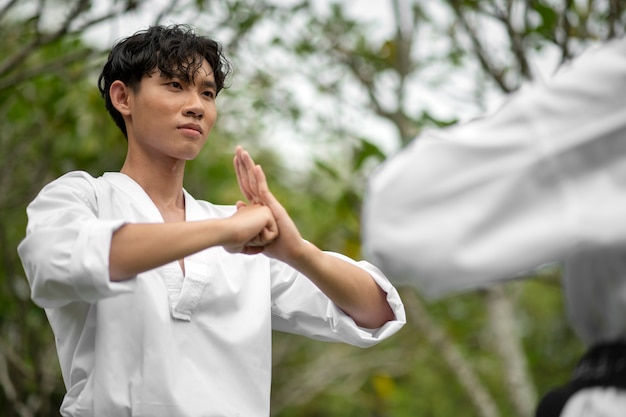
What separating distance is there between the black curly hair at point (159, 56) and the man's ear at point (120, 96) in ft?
0.05

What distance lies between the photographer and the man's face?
2.10 meters

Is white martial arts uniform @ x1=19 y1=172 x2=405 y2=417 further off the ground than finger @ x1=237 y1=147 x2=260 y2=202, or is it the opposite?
finger @ x1=237 y1=147 x2=260 y2=202

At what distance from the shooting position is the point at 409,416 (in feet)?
42.4

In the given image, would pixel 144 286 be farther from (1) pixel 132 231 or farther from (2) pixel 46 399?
(2) pixel 46 399

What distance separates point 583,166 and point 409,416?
1196 cm

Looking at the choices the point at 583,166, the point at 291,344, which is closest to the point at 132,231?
the point at 583,166

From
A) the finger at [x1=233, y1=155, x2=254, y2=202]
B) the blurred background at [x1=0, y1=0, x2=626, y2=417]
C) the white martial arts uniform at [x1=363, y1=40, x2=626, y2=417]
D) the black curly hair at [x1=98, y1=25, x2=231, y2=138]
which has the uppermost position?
the white martial arts uniform at [x1=363, y1=40, x2=626, y2=417]

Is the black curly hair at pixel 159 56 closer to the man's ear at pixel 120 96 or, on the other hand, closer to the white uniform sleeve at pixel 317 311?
the man's ear at pixel 120 96

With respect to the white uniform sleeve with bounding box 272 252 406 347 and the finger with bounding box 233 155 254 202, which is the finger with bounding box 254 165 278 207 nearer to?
the finger with bounding box 233 155 254 202

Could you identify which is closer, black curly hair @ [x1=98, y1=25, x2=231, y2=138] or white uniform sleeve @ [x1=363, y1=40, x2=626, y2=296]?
white uniform sleeve @ [x1=363, y1=40, x2=626, y2=296]

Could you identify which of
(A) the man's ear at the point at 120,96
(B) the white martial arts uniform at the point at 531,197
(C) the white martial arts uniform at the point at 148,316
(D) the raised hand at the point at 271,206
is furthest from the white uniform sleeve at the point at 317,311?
(B) the white martial arts uniform at the point at 531,197

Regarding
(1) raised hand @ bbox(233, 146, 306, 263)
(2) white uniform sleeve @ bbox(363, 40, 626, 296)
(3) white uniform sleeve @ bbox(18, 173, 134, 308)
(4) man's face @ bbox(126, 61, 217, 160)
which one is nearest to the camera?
(2) white uniform sleeve @ bbox(363, 40, 626, 296)

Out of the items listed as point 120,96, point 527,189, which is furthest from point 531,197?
point 120,96

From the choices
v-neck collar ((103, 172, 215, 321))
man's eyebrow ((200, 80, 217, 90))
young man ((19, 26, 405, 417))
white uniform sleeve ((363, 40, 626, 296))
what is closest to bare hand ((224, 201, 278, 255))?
young man ((19, 26, 405, 417))
